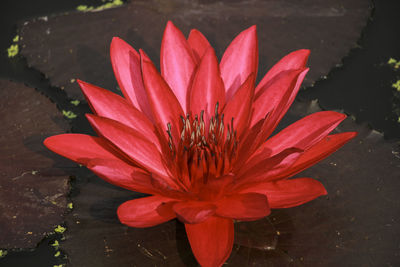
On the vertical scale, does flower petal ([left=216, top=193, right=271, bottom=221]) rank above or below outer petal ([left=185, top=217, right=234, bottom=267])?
above

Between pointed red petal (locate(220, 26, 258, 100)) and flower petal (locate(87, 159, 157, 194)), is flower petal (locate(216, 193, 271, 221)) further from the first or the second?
pointed red petal (locate(220, 26, 258, 100))

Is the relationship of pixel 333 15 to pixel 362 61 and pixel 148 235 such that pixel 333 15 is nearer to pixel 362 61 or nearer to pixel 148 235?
pixel 362 61

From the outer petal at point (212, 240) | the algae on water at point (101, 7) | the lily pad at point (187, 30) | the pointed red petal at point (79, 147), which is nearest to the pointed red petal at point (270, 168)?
the outer petal at point (212, 240)

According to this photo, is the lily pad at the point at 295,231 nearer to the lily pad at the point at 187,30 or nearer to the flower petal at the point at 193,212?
the flower petal at the point at 193,212

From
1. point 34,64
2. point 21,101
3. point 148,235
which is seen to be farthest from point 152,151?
point 34,64

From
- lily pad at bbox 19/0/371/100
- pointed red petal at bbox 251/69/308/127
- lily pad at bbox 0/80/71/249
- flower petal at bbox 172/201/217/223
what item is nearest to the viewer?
flower petal at bbox 172/201/217/223

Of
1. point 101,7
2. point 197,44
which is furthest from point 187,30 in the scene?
point 197,44

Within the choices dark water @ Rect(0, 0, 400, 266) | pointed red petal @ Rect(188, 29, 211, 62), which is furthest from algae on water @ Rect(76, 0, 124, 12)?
pointed red petal @ Rect(188, 29, 211, 62)
